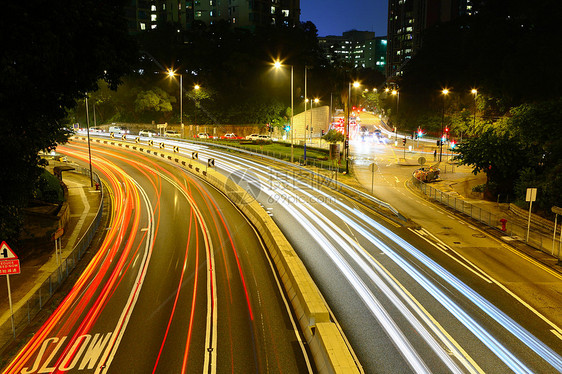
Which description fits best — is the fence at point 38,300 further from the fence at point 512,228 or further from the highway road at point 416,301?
the fence at point 512,228

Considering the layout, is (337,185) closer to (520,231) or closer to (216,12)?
(520,231)

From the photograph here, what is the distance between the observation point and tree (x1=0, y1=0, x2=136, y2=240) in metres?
12.7

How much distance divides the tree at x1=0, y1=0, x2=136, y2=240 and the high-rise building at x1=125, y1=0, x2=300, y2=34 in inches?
3237

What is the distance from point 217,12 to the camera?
10281 cm

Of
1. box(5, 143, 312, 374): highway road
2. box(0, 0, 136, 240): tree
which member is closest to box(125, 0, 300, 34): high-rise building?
box(5, 143, 312, 374): highway road

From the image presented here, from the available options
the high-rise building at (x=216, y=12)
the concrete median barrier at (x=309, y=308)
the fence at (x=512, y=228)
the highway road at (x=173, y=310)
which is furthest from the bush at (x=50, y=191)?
the high-rise building at (x=216, y=12)

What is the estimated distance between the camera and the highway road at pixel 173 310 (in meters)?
10.9

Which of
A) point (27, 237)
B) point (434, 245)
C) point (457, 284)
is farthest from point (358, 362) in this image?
point (27, 237)

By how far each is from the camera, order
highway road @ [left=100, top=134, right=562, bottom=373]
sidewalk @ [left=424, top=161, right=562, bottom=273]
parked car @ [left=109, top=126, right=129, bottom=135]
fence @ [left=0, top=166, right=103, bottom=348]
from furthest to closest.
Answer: parked car @ [left=109, top=126, right=129, bottom=135], sidewalk @ [left=424, top=161, right=562, bottom=273], fence @ [left=0, top=166, right=103, bottom=348], highway road @ [left=100, top=134, right=562, bottom=373]

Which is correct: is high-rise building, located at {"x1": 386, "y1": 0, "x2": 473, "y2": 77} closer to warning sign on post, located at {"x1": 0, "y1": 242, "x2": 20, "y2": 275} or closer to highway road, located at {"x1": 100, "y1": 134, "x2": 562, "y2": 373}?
highway road, located at {"x1": 100, "y1": 134, "x2": 562, "y2": 373}

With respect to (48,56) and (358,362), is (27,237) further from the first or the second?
(358,362)

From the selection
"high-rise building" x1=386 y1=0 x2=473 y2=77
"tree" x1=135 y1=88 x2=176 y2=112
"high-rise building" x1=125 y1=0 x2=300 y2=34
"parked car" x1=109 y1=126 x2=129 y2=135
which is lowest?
"parked car" x1=109 y1=126 x2=129 y2=135

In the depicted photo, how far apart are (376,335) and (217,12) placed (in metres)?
104

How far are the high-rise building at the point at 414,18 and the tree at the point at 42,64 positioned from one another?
14908 cm
